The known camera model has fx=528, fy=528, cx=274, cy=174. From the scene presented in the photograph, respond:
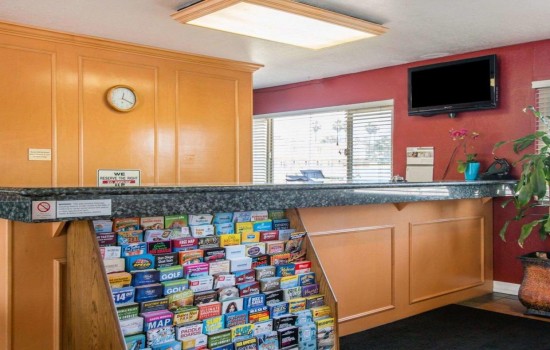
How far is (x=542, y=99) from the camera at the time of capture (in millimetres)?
4863

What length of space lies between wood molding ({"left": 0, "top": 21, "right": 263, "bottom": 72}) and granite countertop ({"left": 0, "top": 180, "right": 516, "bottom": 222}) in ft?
9.76

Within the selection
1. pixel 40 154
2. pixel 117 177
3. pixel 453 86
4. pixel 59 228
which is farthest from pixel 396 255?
pixel 40 154

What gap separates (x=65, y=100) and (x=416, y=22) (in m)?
3.14

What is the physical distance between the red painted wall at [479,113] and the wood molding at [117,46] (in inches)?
48.4

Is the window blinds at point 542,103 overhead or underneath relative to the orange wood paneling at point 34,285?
overhead

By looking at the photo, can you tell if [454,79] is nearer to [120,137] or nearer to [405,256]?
[405,256]

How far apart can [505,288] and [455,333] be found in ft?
5.87

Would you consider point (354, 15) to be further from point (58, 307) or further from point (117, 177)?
point (58, 307)

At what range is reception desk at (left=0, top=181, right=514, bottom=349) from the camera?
79.9 inches

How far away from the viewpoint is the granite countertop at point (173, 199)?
1912 mm

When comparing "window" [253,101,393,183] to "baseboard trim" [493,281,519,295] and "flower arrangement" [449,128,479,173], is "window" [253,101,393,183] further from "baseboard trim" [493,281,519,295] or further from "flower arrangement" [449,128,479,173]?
"baseboard trim" [493,281,519,295]

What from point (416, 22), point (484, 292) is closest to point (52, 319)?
point (416, 22)

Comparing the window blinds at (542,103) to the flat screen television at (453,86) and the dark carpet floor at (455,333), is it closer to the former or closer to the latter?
the flat screen television at (453,86)

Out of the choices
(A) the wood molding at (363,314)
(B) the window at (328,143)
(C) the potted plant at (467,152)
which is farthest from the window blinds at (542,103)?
(A) the wood molding at (363,314)
